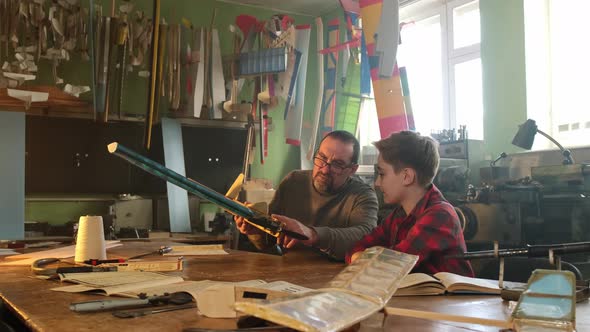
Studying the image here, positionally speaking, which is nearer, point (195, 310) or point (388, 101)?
point (195, 310)

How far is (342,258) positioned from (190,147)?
3.18 meters

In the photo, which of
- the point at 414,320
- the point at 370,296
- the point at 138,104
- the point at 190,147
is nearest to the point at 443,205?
the point at 414,320

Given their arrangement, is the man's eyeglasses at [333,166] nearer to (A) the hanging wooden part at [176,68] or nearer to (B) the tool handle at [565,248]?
(B) the tool handle at [565,248]

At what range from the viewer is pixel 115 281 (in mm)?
1231

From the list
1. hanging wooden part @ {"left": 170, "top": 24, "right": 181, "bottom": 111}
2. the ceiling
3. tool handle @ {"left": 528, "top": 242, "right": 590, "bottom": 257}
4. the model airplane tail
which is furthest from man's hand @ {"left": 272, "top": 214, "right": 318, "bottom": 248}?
the ceiling

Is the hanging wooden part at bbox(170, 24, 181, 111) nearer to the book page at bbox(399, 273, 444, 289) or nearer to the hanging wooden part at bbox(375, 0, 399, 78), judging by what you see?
the hanging wooden part at bbox(375, 0, 399, 78)

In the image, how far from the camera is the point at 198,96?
4.38m

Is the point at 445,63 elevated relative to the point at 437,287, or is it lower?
elevated

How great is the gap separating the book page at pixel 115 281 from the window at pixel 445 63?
11.9 feet

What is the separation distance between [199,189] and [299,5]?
15.5 ft

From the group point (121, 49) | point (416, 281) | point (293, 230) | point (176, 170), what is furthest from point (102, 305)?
point (121, 49)

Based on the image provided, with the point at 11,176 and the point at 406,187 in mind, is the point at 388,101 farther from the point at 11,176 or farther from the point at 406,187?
the point at 11,176

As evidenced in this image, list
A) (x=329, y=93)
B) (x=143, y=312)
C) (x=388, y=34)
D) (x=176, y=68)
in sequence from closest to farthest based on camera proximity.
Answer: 1. (x=143, y=312)
2. (x=388, y=34)
3. (x=329, y=93)
4. (x=176, y=68)

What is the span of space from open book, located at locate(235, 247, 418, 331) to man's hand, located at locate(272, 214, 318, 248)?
3.26ft
